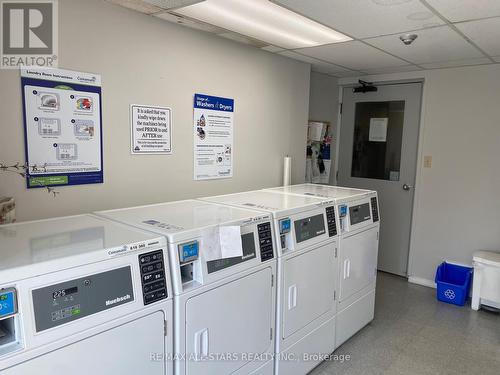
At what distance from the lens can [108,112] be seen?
219 centimetres

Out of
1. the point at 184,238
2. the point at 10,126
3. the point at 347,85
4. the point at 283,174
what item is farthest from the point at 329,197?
the point at 347,85

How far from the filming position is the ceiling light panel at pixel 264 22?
6.95ft

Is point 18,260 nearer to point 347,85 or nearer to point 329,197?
point 329,197

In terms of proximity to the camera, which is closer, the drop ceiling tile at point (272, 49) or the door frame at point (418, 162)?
the drop ceiling tile at point (272, 49)

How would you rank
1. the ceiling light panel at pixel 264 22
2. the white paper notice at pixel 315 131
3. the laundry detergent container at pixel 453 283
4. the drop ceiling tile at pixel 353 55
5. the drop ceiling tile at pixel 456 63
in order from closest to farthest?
1. the ceiling light panel at pixel 264 22
2. the drop ceiling tile at pixel 353 55
3. the drop ceiling tile at pixel 456 63
4. the laundry detergent container at pixel 453 283
5. the white paper notice at pixel 315 131

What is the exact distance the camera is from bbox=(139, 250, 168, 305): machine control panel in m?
1.44

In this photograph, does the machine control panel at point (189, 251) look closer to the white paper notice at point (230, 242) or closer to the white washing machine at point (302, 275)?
the white paper notice at point (230, 242)

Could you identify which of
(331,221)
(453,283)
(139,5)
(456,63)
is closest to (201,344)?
(331,221)

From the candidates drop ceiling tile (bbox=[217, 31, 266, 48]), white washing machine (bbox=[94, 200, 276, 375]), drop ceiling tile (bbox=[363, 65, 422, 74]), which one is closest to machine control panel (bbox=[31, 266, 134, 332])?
white washing machine (bbox=[94, 200, 276, 375])

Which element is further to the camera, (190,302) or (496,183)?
(496,183)

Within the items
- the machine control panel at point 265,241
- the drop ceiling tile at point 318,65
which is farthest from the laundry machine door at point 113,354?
the drop ceiling tile at point 318,65

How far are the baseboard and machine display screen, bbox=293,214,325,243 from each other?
2.36 metres

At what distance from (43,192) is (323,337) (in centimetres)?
200

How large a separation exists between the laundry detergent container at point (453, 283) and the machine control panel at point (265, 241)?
2.53 meters
